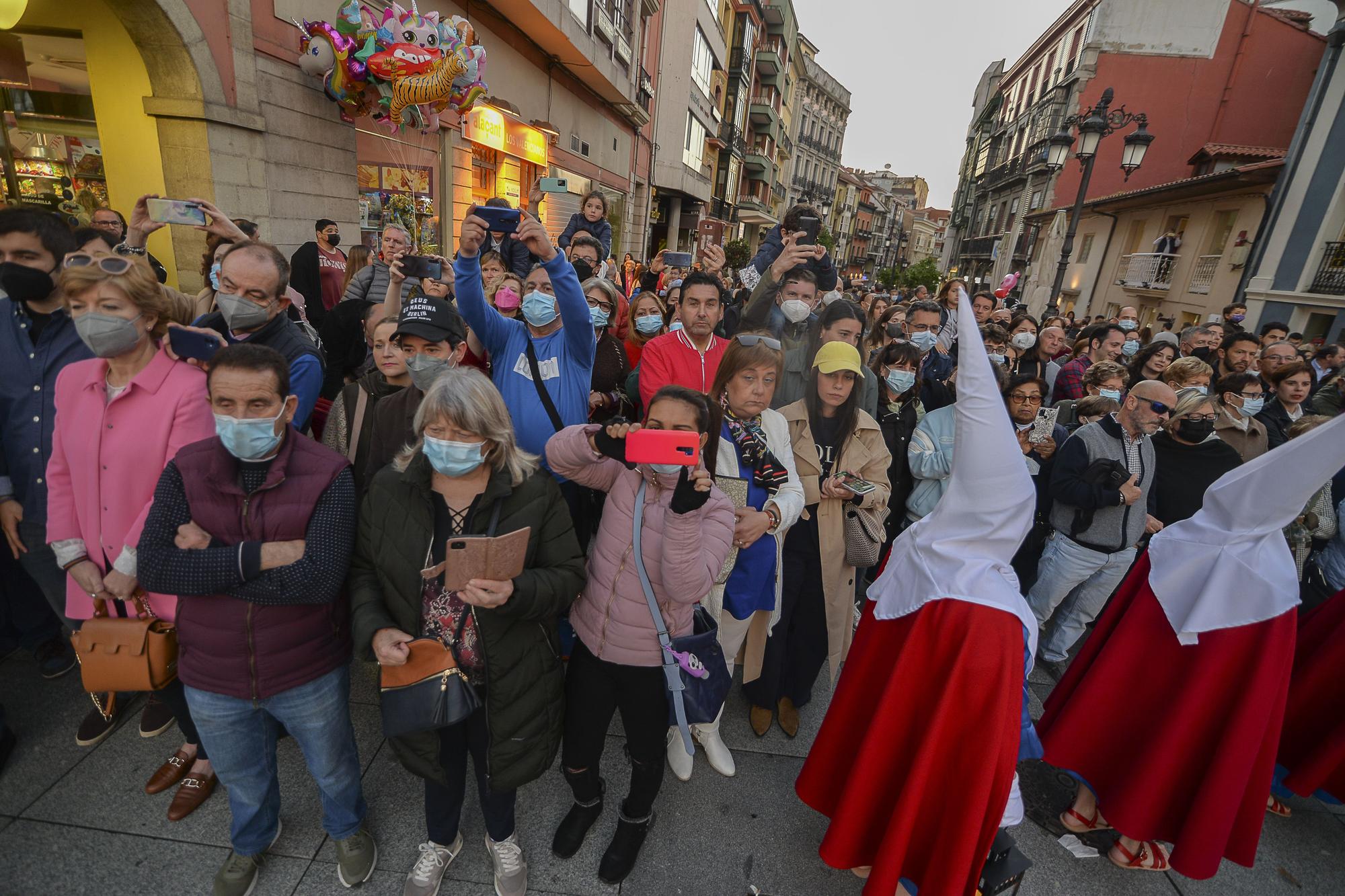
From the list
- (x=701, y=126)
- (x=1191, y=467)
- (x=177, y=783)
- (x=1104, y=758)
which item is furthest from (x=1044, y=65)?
(x=177, y=783)

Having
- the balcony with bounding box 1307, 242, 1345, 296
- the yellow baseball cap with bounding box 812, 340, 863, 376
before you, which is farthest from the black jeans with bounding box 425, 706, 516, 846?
the balcony with bounding box 1307, 242, 1345, 296

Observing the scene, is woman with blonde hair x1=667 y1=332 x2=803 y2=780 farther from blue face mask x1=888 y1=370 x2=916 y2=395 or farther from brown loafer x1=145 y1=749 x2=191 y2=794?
brown loafer x1=145 y1=749 x2=191 y2=794

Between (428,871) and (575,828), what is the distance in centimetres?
58

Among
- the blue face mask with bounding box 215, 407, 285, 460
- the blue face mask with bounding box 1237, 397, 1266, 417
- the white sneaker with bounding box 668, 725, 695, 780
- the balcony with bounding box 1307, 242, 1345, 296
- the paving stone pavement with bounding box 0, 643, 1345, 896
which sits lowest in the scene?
the paving stone pavement with bounding box 0, 643, 1345, 896

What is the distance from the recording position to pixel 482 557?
1775 millimetres

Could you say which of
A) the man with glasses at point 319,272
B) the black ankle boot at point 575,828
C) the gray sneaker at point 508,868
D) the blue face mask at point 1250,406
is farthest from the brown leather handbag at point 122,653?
the blue face mask at point 1250,406

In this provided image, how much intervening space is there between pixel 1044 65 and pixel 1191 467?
38.6 metres

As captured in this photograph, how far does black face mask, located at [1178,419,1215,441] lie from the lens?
3.77 metres

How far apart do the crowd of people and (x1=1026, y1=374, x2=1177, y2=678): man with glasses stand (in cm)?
4

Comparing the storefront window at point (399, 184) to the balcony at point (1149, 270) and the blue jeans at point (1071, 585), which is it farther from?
the balcony at point (1149, 270)

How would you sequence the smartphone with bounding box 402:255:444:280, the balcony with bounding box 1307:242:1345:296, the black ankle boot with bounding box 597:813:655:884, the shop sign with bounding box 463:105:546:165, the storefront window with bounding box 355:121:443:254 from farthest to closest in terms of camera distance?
the balcony with bounding box 1307:242:1345:296, the shop sign with bounding box 463:105:546:165, the storefront window with bounding box 355:121:443:254, the smartphone with bounding box 402:255:444:280, the black ankle boot with bounding box 597:813:655:884

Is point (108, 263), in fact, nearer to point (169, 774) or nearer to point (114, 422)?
point (114, 422)

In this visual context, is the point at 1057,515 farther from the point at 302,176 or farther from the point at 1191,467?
the point at 302,176

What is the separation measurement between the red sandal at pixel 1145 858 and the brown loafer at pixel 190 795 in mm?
4120
